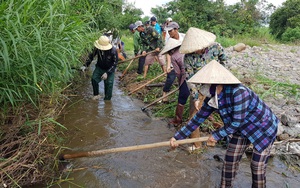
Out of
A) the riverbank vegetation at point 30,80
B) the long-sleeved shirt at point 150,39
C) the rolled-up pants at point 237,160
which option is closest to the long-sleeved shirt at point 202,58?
the rolled-up pants at point 237,160

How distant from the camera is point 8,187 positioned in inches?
88.3

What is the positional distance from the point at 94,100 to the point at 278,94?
3994 millimetres

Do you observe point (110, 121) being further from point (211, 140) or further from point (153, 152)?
point (211, 140)

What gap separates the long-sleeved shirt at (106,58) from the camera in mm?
5348

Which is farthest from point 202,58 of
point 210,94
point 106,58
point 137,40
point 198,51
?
point 137,40

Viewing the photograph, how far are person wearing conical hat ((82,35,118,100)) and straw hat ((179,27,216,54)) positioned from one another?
2.37 m

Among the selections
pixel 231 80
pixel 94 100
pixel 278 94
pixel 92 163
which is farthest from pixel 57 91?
pixel 278 94

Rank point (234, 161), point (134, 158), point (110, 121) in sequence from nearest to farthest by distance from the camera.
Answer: point (234, 161), point (134, 158), point (110, 121)

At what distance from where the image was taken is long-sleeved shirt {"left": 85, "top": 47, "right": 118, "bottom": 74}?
5.35 meters

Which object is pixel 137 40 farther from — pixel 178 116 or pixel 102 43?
pixel 178 116

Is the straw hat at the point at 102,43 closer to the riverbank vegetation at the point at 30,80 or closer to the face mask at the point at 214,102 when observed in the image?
the riverbank vegetation at the point at 30,80

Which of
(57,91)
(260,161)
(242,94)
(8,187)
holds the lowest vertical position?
(8,187)

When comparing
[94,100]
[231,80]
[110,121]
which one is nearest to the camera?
[231,80]

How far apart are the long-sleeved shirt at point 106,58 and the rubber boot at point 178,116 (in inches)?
76.1
